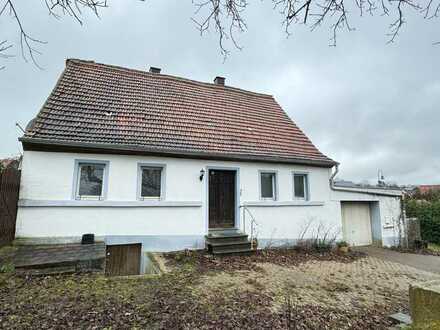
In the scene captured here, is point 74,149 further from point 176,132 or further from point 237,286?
point 237,286

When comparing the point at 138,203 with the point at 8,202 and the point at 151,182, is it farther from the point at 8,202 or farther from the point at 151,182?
the point at 8,202

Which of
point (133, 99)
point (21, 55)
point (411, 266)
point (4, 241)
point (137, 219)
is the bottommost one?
point (411, 266)

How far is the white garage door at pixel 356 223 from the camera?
36.0 feet

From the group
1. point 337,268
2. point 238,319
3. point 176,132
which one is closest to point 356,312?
point 238,319

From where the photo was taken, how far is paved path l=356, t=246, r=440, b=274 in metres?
8.02

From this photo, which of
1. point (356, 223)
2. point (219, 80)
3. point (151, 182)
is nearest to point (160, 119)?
point (151, 182)

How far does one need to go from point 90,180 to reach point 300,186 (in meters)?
7.46

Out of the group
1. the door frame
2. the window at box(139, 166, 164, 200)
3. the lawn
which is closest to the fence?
the lawn

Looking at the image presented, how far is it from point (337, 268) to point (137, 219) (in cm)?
591

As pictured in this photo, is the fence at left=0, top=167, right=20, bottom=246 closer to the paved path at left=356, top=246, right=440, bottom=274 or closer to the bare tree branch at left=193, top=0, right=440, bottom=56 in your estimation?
the bare tree branch at left=193, top=0, right=440, bottom=56

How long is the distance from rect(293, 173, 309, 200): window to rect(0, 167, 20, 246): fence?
8.73 m

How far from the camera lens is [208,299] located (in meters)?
4.26

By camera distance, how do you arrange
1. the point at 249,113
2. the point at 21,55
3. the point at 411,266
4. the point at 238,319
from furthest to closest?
the point at 249,113 → the point at 411,266 → the point at 238,319 → the point at 21,55

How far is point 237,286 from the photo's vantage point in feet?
16.6
